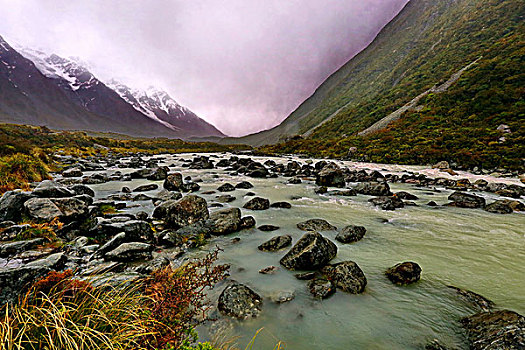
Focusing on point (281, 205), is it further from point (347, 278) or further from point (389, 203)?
point (347, 278)

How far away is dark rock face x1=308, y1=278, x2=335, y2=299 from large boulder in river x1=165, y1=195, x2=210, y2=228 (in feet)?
16.8

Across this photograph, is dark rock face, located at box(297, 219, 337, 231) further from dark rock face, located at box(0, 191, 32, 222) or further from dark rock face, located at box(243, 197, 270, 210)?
dark rock face, located at box(0, 191, 32, 222)

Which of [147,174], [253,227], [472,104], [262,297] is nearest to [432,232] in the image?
[253,227]

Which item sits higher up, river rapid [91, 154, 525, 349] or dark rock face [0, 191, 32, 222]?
dark rock face [0, 191, 32, 222]

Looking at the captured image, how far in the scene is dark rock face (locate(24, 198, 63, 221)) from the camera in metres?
7.11

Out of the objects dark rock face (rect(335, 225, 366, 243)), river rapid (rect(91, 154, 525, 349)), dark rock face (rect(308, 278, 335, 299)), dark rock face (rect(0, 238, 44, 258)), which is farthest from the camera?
dark rock face (rect(335, 225, 366, 243))

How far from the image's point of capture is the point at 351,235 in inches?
296

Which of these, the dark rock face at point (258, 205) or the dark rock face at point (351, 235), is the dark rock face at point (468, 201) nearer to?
the dark rock face at point (351, 235)

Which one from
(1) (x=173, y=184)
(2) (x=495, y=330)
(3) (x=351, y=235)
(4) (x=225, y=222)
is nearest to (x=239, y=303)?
(2) (x=495, y=330)

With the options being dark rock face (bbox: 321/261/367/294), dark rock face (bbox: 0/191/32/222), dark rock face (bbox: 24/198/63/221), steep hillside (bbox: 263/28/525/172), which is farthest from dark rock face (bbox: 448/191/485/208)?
dark rock face (bbox: 0/191/32/222)

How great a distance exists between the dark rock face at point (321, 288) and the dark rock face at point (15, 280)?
15.3 ft

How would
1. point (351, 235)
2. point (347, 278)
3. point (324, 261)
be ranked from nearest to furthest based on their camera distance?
point (347, 278) → point (324, 261) → point (351, 235)

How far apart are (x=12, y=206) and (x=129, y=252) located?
16.6ft

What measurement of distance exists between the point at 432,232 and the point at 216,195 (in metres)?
10.9
